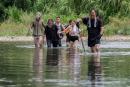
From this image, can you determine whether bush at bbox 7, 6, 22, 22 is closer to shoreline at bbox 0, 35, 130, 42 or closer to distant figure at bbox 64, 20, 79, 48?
shoreline at bbox 0, 35, 130, 42

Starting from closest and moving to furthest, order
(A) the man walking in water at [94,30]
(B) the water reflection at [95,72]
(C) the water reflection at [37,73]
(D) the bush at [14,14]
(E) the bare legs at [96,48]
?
(C) the water reflection at [37,73]
(B) the water reflection at [95,72]
(A) the man walking in water at [94,30]
(E) the bare legs at [96,48]
(D) the bush at [14,14]

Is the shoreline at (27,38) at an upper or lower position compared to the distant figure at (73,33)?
lower

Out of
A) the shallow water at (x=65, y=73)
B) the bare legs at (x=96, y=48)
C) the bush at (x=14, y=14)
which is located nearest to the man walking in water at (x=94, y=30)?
the bare legs at (x=96, y=48)

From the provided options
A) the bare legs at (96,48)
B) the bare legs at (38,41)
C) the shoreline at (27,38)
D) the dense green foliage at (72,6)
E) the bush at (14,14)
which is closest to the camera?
the bare legs at (96,48)

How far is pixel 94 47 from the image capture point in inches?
1055

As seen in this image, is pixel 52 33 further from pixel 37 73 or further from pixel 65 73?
pixel 37 73

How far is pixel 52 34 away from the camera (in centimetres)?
3472

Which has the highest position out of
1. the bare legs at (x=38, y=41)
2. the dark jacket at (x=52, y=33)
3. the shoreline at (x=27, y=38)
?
the dark jacket at (x=52, y=33)

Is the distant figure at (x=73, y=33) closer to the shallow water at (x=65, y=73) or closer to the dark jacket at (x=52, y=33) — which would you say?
the dark jacket at (x=52, y=33)

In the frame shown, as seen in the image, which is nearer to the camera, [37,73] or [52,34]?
[37,73]

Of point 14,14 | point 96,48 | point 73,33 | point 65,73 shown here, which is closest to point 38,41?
point 73,33

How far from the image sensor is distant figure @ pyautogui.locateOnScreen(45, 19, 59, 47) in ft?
114

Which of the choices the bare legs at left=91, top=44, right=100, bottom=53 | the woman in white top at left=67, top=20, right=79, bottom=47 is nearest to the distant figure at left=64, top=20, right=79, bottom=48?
the woman in white top at left=67, top=20, right=79, bottom=47

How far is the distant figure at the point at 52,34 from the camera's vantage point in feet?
114
